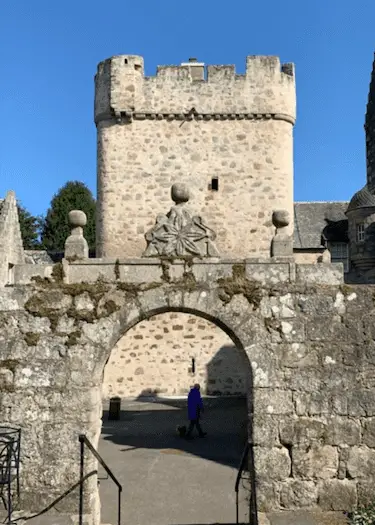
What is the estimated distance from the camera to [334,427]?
6.80m

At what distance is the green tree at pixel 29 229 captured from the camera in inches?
1423

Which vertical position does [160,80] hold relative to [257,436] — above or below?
above

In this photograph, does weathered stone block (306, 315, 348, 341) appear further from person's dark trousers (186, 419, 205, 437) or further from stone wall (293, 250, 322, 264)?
stone wall (293, 250, 322, 264)

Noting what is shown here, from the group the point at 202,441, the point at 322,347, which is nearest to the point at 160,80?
→ the point at 202,441

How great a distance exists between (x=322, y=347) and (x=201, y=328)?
11.3 meters

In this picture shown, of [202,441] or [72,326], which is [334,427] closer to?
[72,326]

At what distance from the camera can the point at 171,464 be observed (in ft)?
36.7

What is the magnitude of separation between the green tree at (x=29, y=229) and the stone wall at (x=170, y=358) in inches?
781

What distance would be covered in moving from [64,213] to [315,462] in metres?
33.4

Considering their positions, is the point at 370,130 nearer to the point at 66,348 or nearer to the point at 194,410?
the point at 194,410

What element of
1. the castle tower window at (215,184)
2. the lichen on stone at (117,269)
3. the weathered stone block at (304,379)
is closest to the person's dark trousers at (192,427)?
the weathered stone block at (304,379)

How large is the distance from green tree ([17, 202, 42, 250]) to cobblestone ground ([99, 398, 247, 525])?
2141 cm

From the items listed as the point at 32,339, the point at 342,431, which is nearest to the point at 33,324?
the point at 32,339

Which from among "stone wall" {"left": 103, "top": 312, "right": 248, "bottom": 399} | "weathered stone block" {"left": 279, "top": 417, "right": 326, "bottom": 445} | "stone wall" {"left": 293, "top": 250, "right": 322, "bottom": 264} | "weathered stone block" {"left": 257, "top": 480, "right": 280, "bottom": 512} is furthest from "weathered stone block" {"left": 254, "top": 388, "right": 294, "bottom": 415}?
"stone wall" {"left": 293, "top": 250, "right": 322, "bottom": 264}
